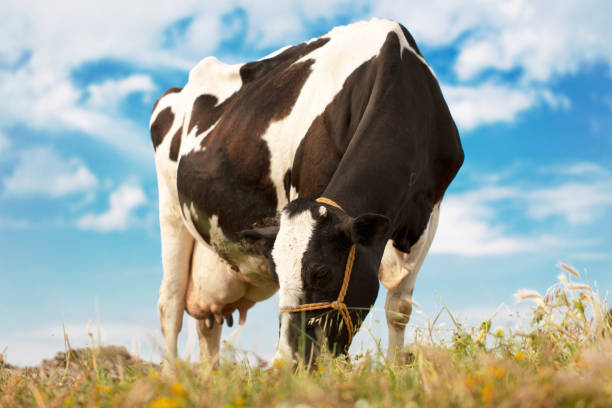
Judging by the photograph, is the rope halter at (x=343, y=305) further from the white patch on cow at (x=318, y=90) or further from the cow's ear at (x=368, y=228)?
the white patch on cow at (x=318, y=90)

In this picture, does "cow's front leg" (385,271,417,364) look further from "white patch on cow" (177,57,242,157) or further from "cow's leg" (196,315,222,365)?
"cow's leg" (196,315,222,365)

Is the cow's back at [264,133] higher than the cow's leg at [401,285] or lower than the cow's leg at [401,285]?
higher

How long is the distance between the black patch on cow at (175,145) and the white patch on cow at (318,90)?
2.25 meters

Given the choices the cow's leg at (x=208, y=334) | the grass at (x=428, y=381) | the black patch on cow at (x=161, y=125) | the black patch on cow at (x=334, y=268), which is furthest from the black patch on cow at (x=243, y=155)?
the grass at (x=428, y=381)

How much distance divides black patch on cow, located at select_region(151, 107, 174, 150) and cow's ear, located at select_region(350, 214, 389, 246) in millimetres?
5354

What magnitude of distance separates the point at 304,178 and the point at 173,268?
131 inches

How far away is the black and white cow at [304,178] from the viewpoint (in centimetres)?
470

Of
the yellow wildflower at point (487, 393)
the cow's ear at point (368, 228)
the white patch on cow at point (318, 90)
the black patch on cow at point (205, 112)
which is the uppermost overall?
the black patch on cow at point (205, 112)

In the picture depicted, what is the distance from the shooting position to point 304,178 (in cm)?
642

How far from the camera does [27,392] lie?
322 cm

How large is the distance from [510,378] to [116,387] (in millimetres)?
1690

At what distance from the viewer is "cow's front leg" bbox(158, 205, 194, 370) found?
8.92m

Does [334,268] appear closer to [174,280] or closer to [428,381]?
[428,381]

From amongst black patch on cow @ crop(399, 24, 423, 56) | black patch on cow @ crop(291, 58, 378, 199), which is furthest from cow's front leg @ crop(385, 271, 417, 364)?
black patch on cow @ crop(399, 24, 423, 56)
